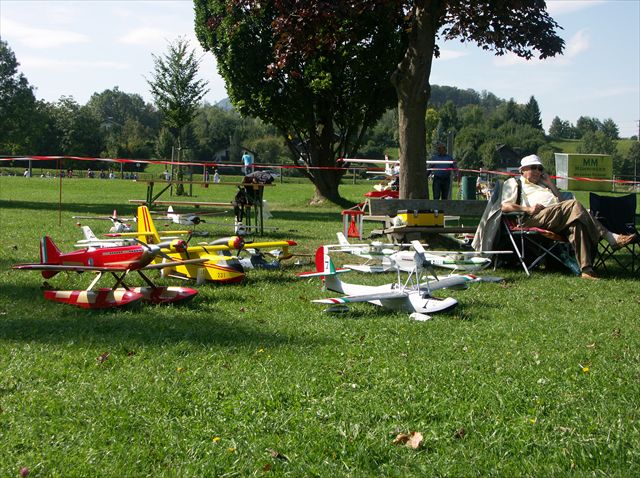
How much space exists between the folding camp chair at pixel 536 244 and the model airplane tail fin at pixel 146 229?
16.2ft

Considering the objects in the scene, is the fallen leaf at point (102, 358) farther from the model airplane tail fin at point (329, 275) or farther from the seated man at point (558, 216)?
the seated man at point (558, 216)

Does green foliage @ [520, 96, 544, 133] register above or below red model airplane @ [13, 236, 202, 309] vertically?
above

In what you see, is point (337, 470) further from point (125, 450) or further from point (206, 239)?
point (206, 239)

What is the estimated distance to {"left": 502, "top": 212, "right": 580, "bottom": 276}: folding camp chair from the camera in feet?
31.6

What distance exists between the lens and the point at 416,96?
12312 millimetres

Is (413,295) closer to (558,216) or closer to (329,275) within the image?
(329,275)

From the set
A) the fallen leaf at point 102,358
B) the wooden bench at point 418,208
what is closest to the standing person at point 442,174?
the wooden bench at point 418,208

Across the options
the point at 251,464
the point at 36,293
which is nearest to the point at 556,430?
the point at 251,464

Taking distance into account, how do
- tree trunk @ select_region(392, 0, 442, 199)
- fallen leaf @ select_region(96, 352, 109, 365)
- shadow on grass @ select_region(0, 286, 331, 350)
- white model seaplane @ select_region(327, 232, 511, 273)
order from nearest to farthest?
fallen leaf @ select_region(96, 352, 109, 365)
shadow on grass @ select_region(0, 286, 331, 350)
white model seaplane @ select_region(327, 232, 511, 273)
tree trunk @ select_region(392, 0, 442, 199)

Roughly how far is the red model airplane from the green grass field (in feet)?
0.56

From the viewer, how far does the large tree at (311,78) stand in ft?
74.6

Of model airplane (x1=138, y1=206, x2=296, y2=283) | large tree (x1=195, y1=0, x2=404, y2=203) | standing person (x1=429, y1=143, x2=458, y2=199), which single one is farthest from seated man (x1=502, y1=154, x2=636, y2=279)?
large tree (x1=195, y1=0, x2=404, y2=203)

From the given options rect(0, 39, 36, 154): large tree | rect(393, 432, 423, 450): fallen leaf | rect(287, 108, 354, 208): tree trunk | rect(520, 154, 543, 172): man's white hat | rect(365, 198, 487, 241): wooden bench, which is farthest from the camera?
rect(0, 39, 36, 154): large tree

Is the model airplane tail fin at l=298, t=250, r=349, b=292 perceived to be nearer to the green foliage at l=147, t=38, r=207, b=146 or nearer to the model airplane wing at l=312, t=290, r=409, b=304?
the model airplane wing at l=312, t=290, r=409, b=304
